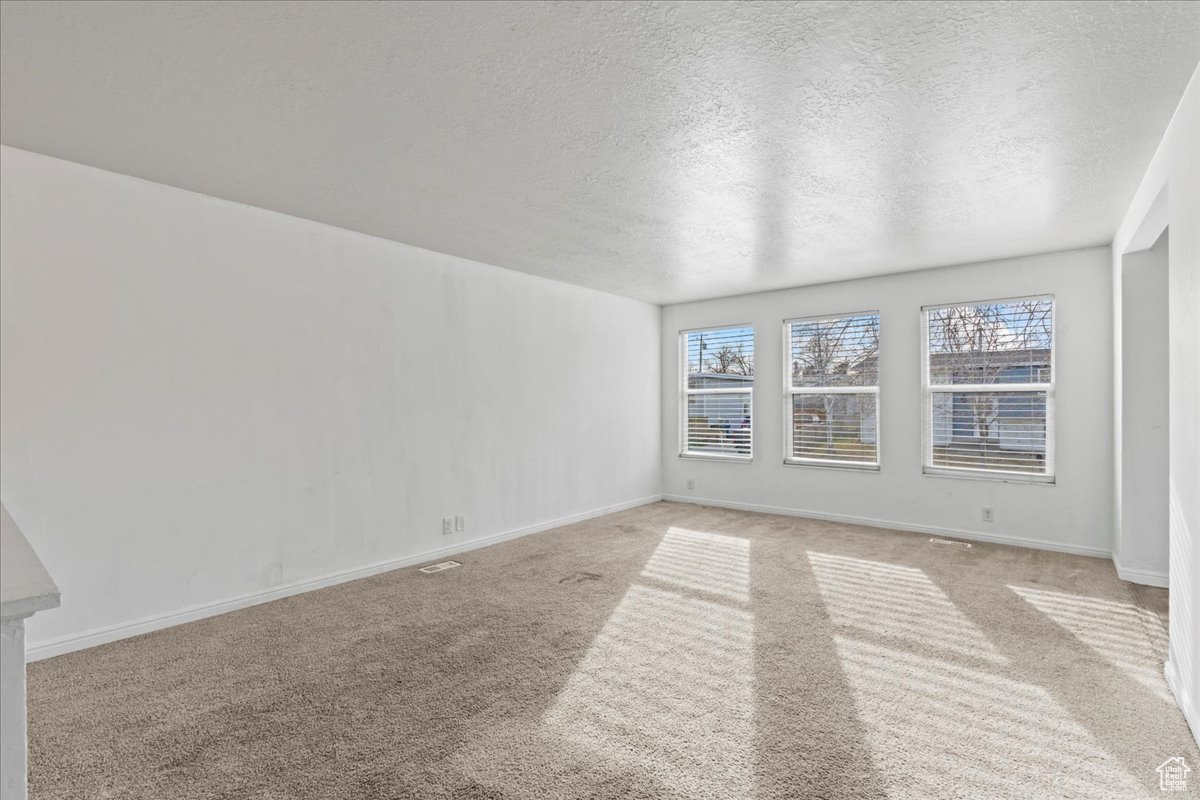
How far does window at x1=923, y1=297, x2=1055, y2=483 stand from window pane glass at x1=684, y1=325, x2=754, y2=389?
1.73 m

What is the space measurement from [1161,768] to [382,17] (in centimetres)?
342

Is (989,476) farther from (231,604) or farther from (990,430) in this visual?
(231,604)

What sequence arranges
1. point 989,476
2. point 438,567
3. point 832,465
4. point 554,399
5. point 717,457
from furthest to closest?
point 717,457 → point 832,465 → point 554,399 → point 989,476 → point 438,567

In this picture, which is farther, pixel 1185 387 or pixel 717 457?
pixel 717 457

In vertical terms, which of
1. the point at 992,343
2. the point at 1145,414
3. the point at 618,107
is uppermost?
the point at 618,107

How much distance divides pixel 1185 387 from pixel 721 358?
4432 millimetres

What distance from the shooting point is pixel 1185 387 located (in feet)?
7.70

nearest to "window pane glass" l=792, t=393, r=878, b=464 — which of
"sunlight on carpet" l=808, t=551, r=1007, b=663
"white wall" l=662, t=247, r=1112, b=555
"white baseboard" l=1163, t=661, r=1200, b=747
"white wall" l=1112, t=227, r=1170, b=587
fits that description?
"white wall" l=662, t=247, r=1112, b=555

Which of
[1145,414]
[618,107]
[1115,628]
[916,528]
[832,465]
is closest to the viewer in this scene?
[618,107]

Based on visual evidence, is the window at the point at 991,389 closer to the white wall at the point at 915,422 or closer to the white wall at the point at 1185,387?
the white wall at the point at 915,422

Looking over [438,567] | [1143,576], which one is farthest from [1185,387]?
[438,567]

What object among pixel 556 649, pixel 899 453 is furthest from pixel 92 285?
pixel 899 453

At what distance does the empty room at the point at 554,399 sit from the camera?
195cm

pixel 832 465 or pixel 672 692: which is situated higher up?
pixel 832 465
